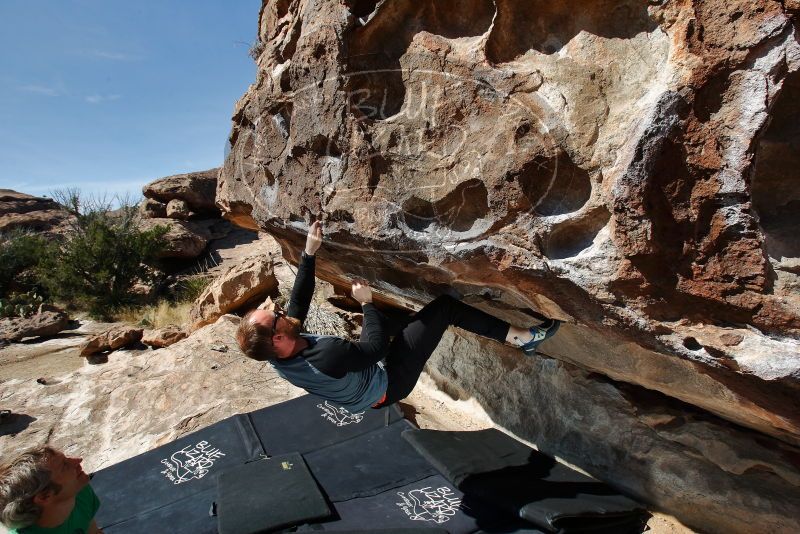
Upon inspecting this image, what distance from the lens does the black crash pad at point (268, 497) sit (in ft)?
9.79

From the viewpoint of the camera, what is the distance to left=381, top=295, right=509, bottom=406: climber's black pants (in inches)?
102

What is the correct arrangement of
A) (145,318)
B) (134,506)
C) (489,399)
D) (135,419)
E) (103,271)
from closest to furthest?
(134,506)
(489,399)
(135,419)
(145,318)
(103,271)

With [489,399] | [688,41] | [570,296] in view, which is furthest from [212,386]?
[688,41]

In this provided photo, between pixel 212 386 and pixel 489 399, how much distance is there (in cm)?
261

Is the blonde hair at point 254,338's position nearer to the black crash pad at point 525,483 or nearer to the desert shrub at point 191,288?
the black crash pad at point 525,483

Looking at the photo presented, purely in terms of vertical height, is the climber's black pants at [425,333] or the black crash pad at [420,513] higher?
the climber's black pants at [425,333]

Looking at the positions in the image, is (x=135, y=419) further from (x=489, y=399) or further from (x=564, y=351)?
(x=564, y=351)

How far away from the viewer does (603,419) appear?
3070 mm

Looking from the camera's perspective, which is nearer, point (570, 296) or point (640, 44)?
point (640, 44)

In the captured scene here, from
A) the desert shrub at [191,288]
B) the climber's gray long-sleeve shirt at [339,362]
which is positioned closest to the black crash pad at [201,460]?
the climber's gray long-sleeve shirt at [339,362]

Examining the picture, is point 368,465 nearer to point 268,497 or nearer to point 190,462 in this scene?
point 268,497

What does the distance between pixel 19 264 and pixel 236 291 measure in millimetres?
8741

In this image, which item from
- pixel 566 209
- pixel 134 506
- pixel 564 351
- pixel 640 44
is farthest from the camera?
pixel 134 506

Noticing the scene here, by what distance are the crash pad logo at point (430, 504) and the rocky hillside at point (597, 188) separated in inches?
30.9
